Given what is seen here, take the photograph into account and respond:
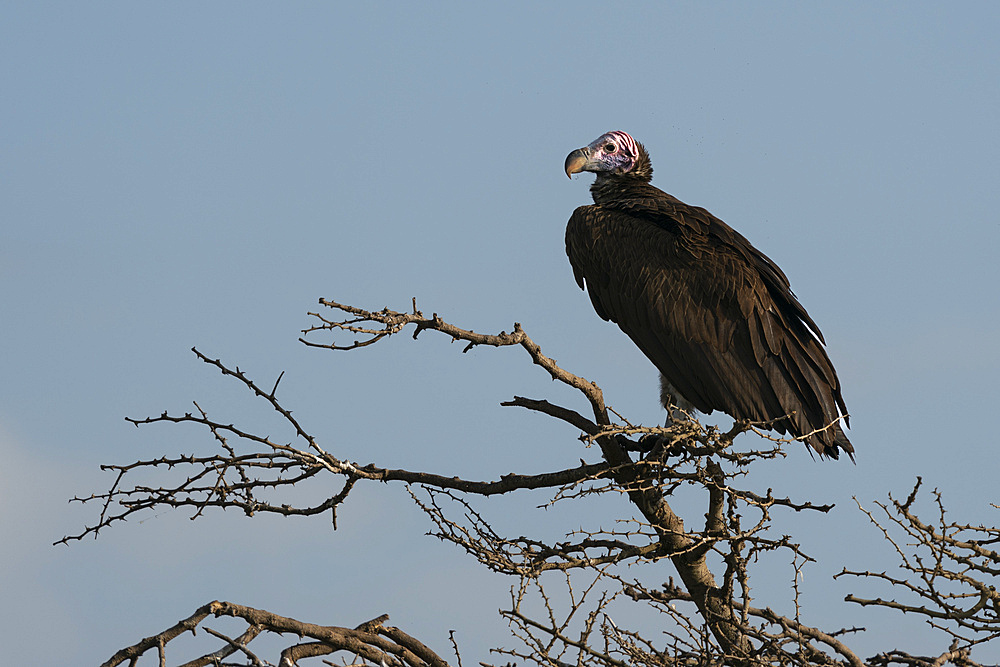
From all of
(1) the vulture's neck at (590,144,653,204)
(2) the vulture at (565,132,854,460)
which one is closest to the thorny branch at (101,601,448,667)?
(2) the vulture at (565,132,854,460)

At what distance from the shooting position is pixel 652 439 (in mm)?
5555

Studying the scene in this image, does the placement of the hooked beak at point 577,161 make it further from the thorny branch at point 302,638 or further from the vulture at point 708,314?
the thorny branch at point 302,638

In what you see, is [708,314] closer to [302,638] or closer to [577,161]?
[577,161]

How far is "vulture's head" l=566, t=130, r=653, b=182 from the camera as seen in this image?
763 cm

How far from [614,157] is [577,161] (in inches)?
13.0

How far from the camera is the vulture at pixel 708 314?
6.25 m

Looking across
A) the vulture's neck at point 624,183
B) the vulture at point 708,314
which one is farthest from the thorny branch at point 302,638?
the vulture's neck at point 624,183

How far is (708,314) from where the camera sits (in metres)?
6.48

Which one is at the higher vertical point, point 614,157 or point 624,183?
point 614,157

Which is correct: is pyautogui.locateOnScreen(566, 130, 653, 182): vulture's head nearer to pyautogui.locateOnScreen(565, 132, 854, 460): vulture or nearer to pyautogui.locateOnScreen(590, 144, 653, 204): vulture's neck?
pyautogui.locateOnScreen(590, 144, 653, 204): vulture's neck

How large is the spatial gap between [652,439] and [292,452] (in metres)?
1.87

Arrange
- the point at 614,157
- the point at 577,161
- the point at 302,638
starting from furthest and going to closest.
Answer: the point at 614,157 < the point at 577,161 < the point at 302,638

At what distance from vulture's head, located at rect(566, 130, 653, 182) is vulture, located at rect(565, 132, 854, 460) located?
0.68 metres

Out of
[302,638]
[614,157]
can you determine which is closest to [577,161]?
[614,157]
